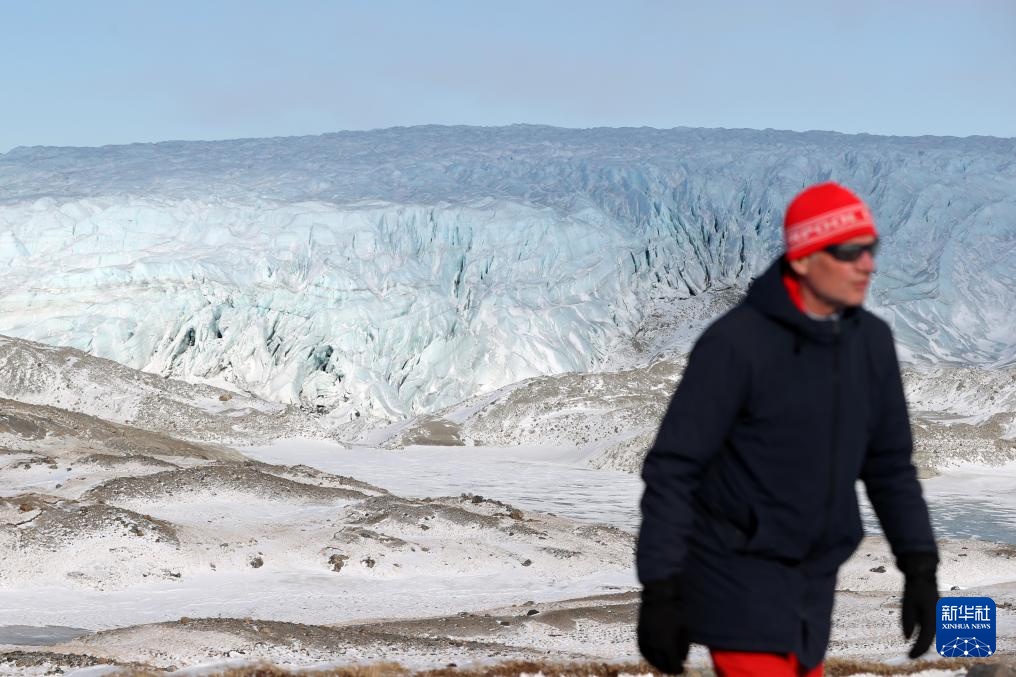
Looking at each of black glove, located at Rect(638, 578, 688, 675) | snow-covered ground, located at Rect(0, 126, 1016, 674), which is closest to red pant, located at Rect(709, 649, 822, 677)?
black glove, located at Rect(638, 578, 688, 675)

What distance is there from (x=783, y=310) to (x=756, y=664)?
1.17 meters

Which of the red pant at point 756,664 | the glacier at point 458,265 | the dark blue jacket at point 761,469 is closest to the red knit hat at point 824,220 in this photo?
the dark blue jacket at point 761,469

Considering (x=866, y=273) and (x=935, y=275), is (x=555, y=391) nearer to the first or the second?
(x=935, y=275)

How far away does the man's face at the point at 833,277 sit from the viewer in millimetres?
3834

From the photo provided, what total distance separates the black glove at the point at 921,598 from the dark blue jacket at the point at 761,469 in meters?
0.29

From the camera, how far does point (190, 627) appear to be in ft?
57.7

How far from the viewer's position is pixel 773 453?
3.83 metres

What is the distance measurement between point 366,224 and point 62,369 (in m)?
22.9

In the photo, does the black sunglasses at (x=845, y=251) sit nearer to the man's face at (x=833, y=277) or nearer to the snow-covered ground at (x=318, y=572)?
the man's face at (x=833, y=277)

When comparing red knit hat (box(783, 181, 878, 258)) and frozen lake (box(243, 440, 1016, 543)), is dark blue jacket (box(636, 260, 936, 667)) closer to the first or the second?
red knit hat (box(783, 181, 878, 258))

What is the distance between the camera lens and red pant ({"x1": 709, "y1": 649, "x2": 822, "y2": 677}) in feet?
12.7

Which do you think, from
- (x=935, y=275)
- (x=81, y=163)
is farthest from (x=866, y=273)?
(x=81, y=163)

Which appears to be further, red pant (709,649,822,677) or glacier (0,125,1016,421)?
glacier (0,125,1016,421)

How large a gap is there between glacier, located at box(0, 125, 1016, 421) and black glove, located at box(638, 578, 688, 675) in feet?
208
